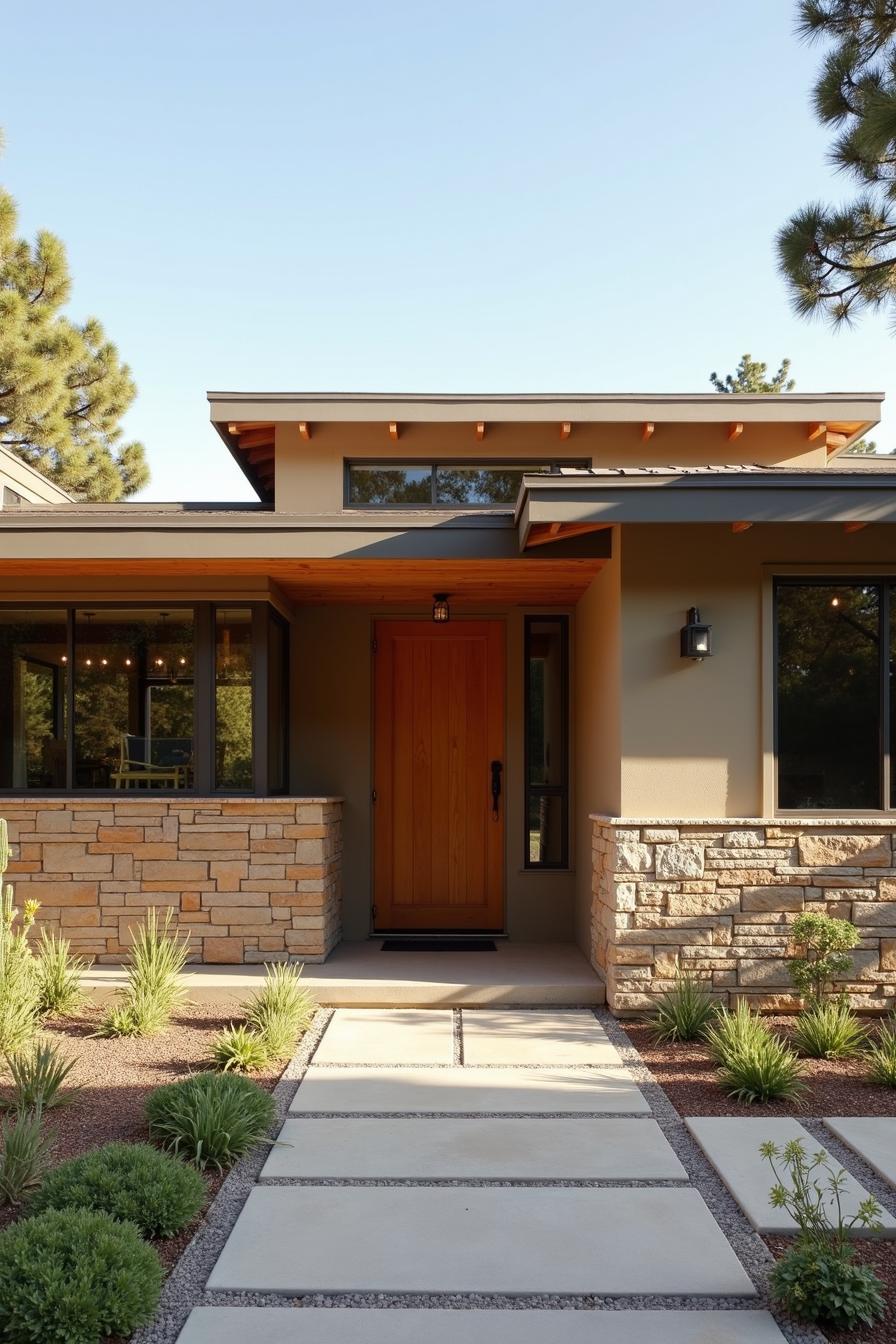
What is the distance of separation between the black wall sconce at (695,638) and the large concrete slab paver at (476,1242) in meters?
3.14

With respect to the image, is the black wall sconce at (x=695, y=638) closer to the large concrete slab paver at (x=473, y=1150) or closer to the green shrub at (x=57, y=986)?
the large concrete slab paver at (x=473, y=1150)

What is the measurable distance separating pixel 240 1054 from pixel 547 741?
13.1 ft

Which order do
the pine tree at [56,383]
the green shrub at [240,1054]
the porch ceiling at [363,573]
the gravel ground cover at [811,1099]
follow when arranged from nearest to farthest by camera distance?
the gravel ground cover at [811,1099], the green shrub at [240,1054], the porch ceiling at [363,573], the pine tree at [56,383]

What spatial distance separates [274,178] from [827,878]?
11140 mm

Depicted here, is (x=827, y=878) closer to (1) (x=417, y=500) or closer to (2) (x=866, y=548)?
(2) (x=866, y=548)

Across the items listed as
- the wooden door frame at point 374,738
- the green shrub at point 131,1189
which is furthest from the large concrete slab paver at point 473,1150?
the wooden door frame at point 374,738

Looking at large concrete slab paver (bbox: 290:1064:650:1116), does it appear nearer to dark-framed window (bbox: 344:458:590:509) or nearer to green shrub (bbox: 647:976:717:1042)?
green shrub (bbox: 647:976:717:1042)

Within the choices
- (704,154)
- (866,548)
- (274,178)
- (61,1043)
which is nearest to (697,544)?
(866,548)

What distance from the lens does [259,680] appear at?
7473 millimetres

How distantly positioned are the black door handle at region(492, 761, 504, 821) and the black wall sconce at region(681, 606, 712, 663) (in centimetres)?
259

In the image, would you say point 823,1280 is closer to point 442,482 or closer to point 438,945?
point 438,945

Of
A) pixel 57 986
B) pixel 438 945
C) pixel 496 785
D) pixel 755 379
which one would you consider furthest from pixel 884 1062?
pixel 755 379

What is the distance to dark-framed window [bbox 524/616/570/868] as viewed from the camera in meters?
8.41

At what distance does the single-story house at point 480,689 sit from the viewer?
20.1ft
